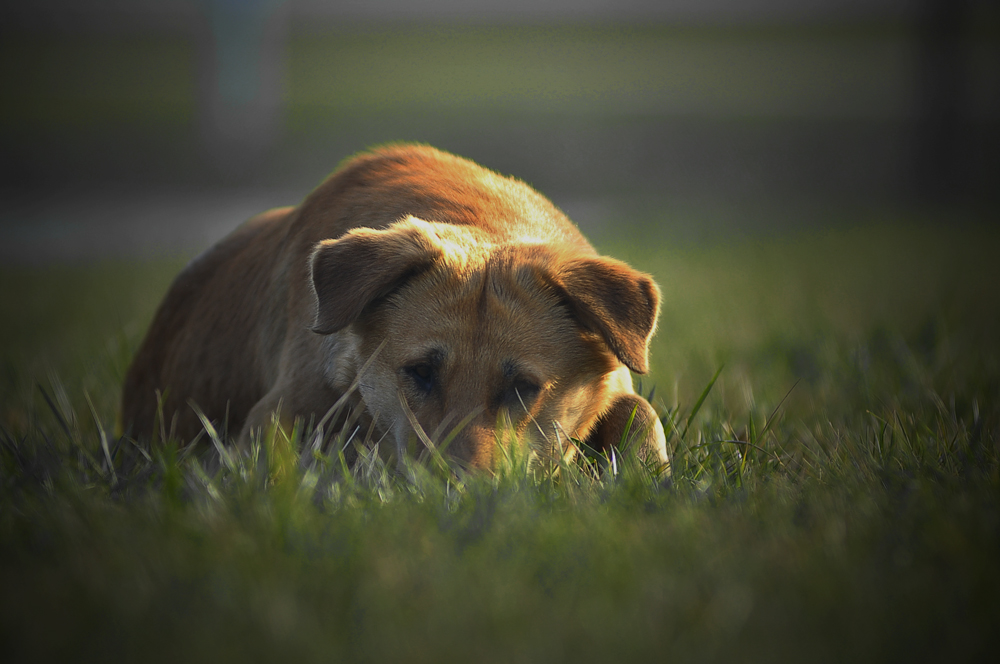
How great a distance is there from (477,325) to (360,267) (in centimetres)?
45

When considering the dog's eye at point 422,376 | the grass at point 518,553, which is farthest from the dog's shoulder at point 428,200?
the grass at point 518,553

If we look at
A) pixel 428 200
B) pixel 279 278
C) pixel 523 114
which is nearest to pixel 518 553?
pixel 428 200

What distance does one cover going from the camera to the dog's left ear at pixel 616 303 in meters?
2.69

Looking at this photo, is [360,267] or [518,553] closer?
[518,553]

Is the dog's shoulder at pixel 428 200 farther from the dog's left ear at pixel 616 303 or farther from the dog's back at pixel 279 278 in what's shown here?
the dog's left ear at pixel 616 303

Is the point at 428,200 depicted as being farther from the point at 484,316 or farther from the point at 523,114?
the point at 523,114

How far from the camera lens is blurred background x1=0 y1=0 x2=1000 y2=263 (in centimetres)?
1288

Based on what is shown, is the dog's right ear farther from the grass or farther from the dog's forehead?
the grass

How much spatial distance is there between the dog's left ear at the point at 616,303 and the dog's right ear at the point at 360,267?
1.67 feet

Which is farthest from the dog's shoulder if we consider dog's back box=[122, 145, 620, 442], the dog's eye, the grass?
the grass

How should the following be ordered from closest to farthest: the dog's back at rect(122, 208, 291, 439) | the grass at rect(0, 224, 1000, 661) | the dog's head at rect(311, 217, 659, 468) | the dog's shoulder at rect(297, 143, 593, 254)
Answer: the grass at rect(0, 224, 1000, 661) → the dog's head at rect(311, 217, 659, 468) → the dog's shoulder at rect(297, 143, 593, 254) → the dog's back at rect(122, 208, 291, 439)

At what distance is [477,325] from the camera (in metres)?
2.71

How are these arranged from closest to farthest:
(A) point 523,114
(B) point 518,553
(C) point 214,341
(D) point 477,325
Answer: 1. (B) point 518,553
2. (D) point 477,325
3. (C) point 214,341
4. (A) point 523,114

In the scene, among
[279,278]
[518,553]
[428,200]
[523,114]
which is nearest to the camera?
[518,553]
